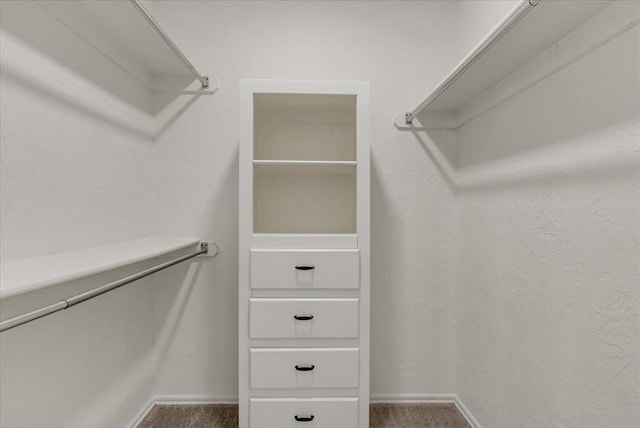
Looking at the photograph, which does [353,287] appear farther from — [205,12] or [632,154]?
[205,12]

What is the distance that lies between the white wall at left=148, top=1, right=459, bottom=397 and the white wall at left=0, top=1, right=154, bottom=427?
0.87 ft

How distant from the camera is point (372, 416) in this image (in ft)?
6.26

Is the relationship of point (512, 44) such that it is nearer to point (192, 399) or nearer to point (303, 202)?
point (303, 202)

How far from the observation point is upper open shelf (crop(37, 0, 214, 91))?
51.6 inches

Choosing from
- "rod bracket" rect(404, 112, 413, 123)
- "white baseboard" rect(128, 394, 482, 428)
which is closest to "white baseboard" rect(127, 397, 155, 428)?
"white baseboard" rect(128, 394, 482, 428)

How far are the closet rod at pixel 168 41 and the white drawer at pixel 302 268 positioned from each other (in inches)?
36.2

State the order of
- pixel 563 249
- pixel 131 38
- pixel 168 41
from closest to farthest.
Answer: pixel 563 249 < pixel 168 41 < pixel 131 38

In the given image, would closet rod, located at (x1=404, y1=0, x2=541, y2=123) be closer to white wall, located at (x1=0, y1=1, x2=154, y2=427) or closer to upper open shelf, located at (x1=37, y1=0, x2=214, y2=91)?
upper open shelf, located at (x1=37, y1=0, x2=214, y2=91)

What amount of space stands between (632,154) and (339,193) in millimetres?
1173

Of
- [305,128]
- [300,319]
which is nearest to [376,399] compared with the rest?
[300,319]

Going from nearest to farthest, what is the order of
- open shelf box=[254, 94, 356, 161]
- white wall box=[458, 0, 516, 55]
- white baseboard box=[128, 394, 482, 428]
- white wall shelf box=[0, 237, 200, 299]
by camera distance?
white wall shelf box=[0, 237, 200, 299] → white wall box=[458, 0, 516, 55] → open shelf box=[254, 94, 356, 161] → white baseboard box=[128, 394, 482, 428]

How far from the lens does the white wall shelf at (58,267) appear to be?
751mm

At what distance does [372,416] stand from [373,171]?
129 cm

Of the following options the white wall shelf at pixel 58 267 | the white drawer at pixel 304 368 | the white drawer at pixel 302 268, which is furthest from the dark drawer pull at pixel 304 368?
the white wall shelf at pixel 58 267
